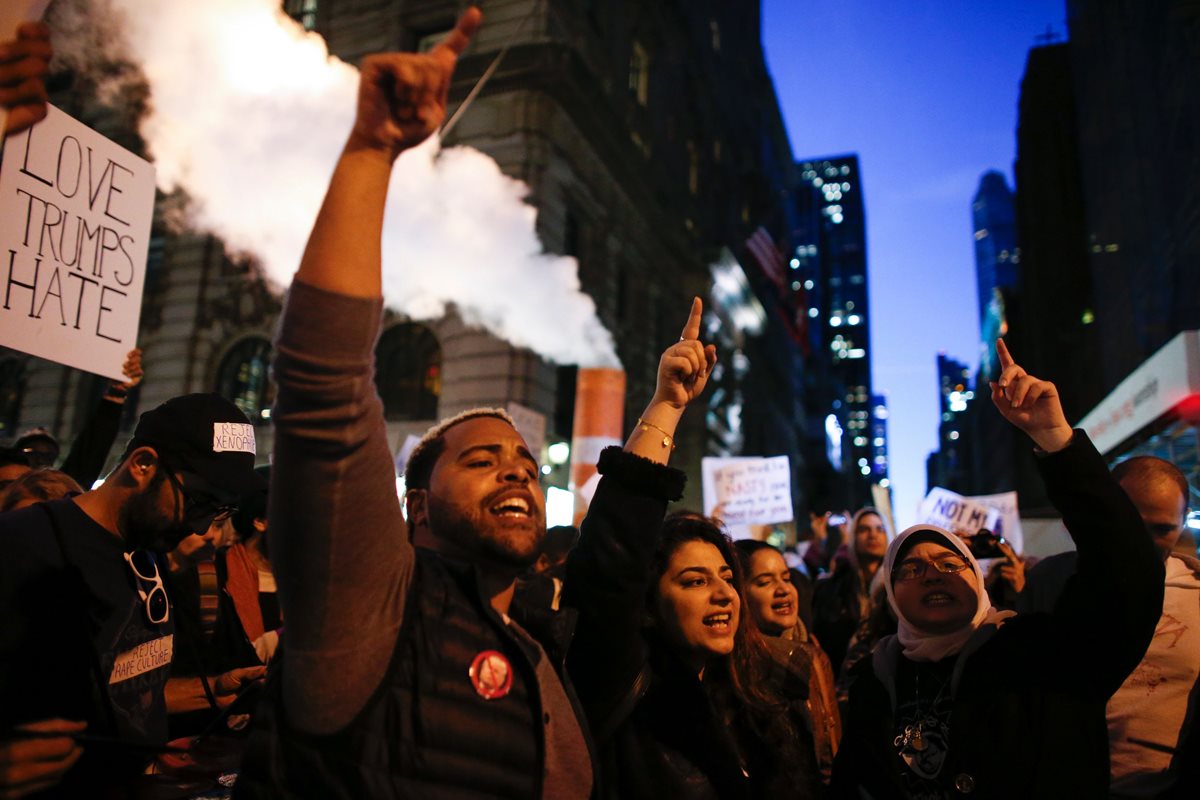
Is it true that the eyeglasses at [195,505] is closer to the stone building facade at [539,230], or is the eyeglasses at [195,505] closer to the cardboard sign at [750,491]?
the cardboard sign at [750,491]

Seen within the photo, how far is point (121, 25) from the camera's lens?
44.1ft

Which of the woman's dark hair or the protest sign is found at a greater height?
the protest sign

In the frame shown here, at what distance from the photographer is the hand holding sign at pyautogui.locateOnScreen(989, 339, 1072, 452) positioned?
2.42m

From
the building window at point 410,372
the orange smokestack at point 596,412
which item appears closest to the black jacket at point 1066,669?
the orange smokestack at point 596,412

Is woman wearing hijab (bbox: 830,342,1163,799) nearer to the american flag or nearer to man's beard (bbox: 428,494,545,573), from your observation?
man's beard (bbox: 428,494,545,573)

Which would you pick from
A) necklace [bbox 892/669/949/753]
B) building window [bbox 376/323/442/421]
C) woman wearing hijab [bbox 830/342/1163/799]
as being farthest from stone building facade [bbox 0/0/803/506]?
necklace [bbox 892/669/949/753]

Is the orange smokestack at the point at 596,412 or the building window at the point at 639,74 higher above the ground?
the building window at the point at 639,74

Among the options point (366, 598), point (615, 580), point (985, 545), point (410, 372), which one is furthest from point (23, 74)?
→ point (410, 372)

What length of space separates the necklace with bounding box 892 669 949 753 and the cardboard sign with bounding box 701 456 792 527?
26.1ft

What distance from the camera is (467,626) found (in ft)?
5.55

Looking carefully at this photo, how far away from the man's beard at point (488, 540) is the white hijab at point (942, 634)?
64.4 inches

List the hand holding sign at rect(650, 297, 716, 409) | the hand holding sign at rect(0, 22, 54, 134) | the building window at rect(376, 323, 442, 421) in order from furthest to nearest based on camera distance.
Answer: the building window at rect(376, 323, 442, 421) < the hand holding sign at rect(650, 297, 716, 409) < the hand holding sign at rect(0, 22, 54, 134)

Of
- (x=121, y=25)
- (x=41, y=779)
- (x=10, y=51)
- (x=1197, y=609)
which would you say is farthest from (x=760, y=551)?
(x=121, y=25)

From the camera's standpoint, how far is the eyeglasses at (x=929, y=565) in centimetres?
295
